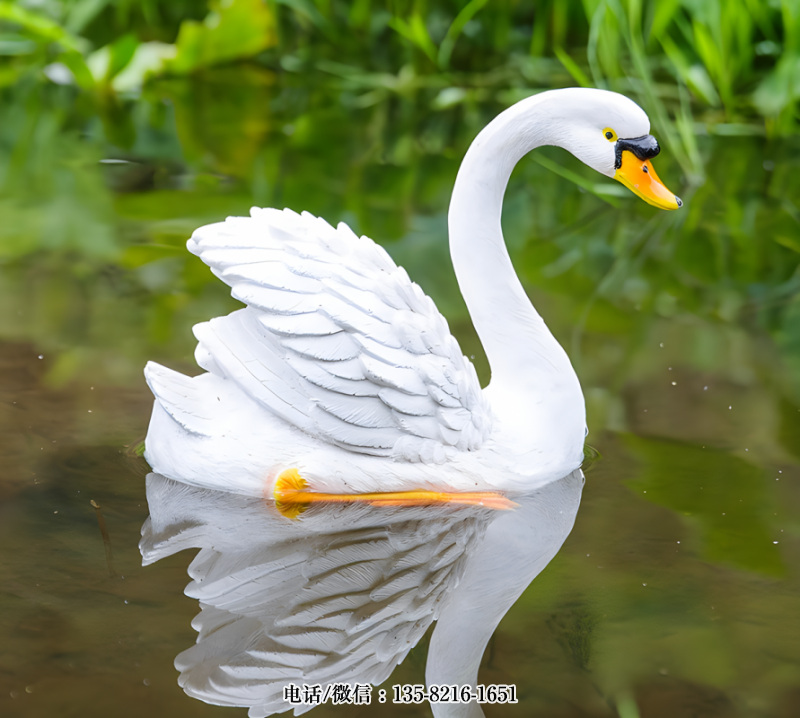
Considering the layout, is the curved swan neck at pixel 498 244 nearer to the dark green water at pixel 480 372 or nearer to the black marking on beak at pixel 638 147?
the black marking on beak at pixel 638 147

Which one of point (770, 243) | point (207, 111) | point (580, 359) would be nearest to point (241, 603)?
point (580, 359)

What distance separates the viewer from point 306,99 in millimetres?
7832

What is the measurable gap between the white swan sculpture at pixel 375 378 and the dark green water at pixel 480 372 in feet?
0.79

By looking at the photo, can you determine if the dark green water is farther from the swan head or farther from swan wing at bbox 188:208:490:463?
the swan head

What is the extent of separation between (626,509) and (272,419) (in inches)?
36.6

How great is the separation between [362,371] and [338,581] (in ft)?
1.60

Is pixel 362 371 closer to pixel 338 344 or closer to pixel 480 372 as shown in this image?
pixel 338 344

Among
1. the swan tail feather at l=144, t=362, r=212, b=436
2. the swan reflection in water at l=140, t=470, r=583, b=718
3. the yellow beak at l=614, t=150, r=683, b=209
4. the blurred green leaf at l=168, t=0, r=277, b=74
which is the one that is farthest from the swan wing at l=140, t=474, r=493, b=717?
the blurred green leaf at l=168, t=0, r=277, b=74

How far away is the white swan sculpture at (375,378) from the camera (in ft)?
8.24

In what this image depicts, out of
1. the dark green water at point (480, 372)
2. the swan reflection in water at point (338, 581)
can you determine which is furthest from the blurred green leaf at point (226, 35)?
the swan reflection in water at point (338, 581)

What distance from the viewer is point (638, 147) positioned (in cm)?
266

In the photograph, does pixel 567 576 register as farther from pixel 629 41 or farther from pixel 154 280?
pixel 629 41

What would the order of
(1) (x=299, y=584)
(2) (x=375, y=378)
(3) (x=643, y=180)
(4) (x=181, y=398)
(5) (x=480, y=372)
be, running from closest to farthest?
(1) (x=299, y=584) < (2) (x=375, y=378) < (4) (x=181, y=398) < (3) (x=643, y=180) < (5) (x=480, y=372)

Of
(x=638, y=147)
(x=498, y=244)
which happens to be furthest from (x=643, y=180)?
(x=498, y=244)
